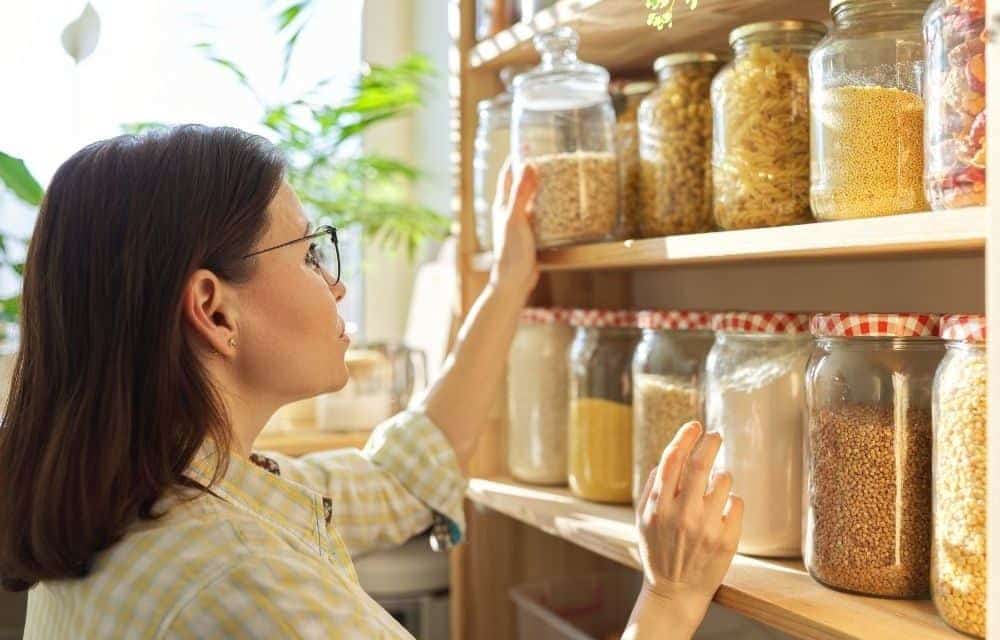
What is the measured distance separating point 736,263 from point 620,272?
0.79ft

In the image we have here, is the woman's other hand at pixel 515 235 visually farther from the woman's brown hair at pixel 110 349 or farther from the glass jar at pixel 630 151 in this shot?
the woman's brown hair at pixel 110 349

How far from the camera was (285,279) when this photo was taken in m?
0.92

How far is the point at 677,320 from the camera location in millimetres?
1114

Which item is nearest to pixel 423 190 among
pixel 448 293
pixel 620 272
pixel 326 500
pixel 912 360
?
pixel 448 293

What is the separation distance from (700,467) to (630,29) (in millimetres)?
551

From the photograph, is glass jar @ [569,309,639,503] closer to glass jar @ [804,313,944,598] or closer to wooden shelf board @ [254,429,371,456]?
glass jar @ [804,313,944,598]

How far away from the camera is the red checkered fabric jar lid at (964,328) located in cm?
73

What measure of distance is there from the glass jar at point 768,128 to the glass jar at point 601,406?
1.07 feet

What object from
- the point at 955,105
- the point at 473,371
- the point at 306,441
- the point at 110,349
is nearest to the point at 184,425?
the point at 110,349

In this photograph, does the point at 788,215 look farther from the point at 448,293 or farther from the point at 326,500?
the point at 448,293

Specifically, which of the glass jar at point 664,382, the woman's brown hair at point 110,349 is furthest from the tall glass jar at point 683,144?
the woman's brown hair at point 110,349

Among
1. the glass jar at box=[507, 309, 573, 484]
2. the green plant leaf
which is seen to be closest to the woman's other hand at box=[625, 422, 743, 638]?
the glass jar at box=[507, 309, 573, 484]

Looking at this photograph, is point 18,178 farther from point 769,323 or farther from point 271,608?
point 769,323

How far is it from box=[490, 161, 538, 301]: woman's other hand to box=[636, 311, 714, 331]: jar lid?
0.16 m
